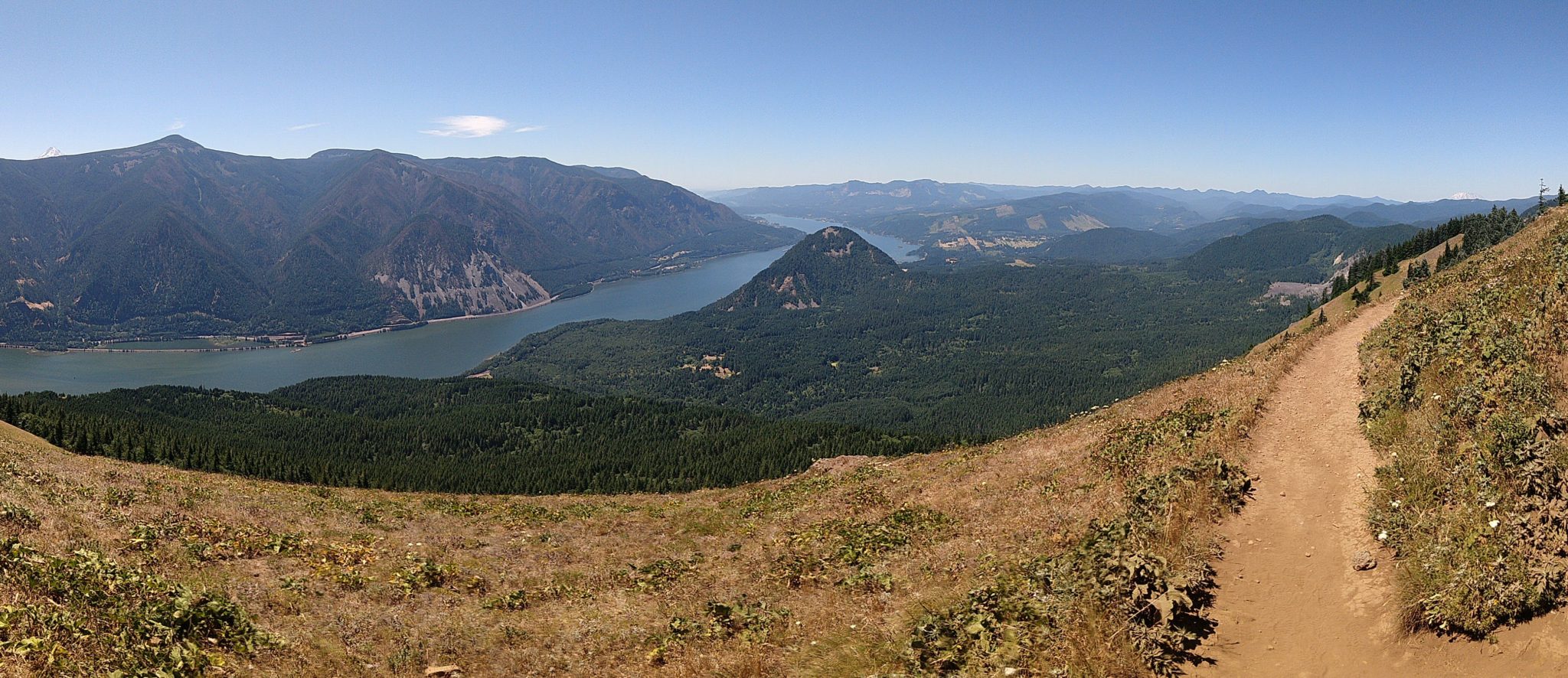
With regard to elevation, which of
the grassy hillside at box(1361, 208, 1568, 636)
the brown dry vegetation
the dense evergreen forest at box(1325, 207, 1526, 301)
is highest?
the dense evergreen forest at box(1325, 207, 1526, 301)

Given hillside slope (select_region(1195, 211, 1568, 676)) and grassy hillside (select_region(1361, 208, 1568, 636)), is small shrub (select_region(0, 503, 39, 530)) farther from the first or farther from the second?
grassy hillside (select_region(1361, 208, 1568, 636))

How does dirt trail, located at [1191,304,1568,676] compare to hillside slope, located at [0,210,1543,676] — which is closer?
dirt trail, located at [1191,304,1568,676]

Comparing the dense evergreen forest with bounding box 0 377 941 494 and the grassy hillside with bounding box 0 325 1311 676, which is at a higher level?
the grassy hillside with bounding box 0 325 1311 676

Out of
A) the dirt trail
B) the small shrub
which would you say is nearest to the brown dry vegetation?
the small shrub

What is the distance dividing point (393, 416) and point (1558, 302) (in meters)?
230

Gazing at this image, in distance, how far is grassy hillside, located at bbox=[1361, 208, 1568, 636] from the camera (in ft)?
38.4

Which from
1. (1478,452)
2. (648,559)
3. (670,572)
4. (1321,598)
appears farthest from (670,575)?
(1478,452)

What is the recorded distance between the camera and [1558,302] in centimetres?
2314

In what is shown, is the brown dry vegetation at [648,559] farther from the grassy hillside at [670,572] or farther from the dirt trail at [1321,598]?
the dirt trail at [1321,598]

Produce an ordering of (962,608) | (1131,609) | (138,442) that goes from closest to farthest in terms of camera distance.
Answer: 1. (1131,609)
2. (962,608)
3. (138,442)

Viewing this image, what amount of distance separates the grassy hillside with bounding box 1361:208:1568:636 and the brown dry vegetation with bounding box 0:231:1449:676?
4.01 metres

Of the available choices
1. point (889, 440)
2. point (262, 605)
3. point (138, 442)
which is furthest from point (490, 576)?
point (889, 440)

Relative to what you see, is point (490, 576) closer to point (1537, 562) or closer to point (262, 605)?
point (262, 605)

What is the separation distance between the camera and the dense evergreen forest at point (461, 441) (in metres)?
95.2
